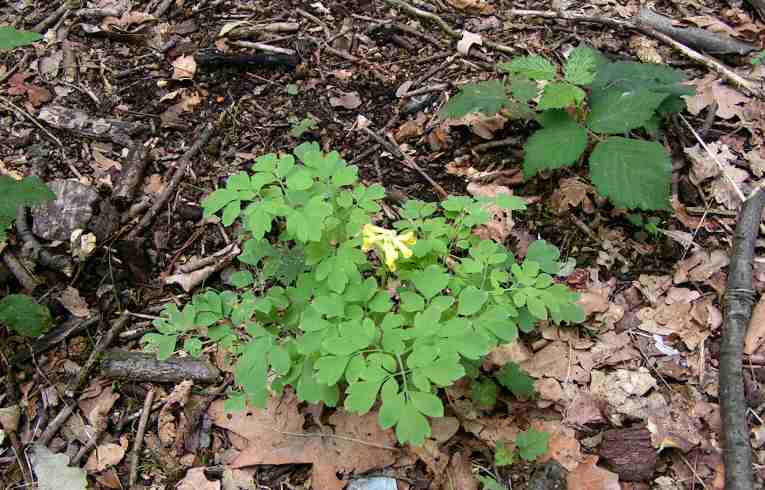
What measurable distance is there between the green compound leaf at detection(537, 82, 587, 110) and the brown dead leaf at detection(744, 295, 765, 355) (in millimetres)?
1205

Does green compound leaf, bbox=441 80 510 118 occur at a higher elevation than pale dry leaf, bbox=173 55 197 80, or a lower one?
higher

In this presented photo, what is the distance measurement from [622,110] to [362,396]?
1.98 m

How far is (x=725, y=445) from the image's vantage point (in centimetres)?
223

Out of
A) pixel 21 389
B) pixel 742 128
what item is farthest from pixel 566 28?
pixel 21 389

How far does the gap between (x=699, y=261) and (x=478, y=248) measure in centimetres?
138

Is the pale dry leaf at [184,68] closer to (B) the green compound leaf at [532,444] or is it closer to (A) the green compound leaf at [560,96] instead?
(A) the green compound leaf at [560,96]

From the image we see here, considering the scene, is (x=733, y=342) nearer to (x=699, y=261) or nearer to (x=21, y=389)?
(x=699, y=261)

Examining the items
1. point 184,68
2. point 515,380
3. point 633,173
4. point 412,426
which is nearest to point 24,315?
point 184,68

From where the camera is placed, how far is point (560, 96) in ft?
9.03

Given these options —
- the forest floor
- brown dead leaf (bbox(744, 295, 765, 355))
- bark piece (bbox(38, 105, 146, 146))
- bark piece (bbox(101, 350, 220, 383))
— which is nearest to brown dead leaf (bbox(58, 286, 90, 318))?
the forest floor

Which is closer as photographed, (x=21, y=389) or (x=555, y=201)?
(x=21, y=389)

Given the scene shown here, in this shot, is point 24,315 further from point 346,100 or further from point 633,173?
point 633,173

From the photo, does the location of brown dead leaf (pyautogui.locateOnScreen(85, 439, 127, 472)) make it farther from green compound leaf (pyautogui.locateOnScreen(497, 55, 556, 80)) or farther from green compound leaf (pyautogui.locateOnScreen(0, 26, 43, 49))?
green compound leaf (pyautogui.locateOnScreen(497, 55, 556, 80))

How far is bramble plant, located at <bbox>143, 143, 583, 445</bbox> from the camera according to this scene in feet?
5.44
